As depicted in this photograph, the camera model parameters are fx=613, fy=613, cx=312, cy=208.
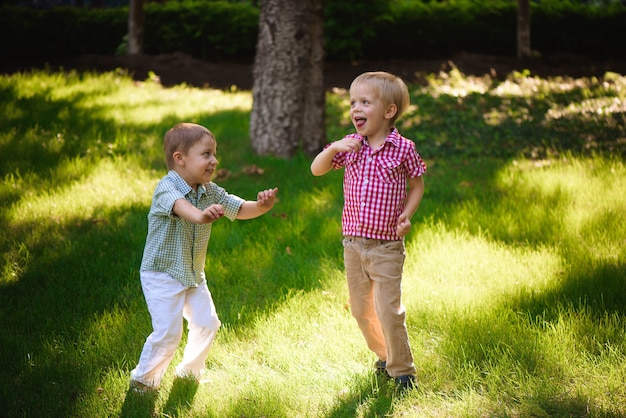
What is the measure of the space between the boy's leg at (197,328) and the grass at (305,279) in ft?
0.48

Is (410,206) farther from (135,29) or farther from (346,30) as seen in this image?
(346,30)

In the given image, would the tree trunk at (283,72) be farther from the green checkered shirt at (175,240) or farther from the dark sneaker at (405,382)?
the dark sneaker at (405,382)

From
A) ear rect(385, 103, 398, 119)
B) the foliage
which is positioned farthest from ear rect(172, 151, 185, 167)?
the foliage

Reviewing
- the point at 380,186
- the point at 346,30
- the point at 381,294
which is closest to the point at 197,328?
the point at 381,294

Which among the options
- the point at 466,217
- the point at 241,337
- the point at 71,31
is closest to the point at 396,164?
the point at 241,337

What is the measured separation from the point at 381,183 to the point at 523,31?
44.7 feet

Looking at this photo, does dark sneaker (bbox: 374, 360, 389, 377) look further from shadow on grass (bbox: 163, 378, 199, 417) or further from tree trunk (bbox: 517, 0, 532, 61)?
tree trunk (bbox: 517, 0, 532, 61)

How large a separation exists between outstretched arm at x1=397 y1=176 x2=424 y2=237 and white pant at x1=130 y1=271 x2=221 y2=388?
1181 millimetres

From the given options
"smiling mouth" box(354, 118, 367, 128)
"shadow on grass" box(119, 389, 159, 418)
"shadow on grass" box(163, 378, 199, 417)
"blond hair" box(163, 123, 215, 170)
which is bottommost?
"shadow on grass" box(119, 389, 159, 418)

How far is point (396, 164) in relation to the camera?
3143 mm

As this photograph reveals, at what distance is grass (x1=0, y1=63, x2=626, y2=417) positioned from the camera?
3305 mm

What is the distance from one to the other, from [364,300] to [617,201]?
365 centimetres

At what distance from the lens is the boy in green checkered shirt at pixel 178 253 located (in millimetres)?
3248

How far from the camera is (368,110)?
314 centimetres
